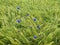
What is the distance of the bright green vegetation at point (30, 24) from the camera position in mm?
2611

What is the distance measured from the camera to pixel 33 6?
3.42m

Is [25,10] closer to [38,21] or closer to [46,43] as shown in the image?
[38,21]

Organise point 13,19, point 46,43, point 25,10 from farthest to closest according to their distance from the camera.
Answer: point 25,10 → point 13,19 → point 46,43

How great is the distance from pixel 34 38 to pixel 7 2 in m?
1.33

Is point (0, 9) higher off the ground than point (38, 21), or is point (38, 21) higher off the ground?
point (0, 9)

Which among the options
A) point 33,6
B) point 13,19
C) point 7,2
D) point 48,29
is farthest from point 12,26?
point 7,2

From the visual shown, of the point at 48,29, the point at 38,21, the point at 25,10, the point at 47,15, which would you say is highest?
the point at 25,10

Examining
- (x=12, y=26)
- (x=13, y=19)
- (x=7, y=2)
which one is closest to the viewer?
(x=12, y=26)

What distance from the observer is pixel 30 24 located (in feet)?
9.20

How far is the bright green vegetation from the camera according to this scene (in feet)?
8.57

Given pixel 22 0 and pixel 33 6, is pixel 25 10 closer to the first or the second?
pixel 33 6

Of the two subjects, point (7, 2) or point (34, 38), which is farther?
point (7, 2)

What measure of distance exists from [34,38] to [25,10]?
30.9 inches

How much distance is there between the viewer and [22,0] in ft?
12.4
